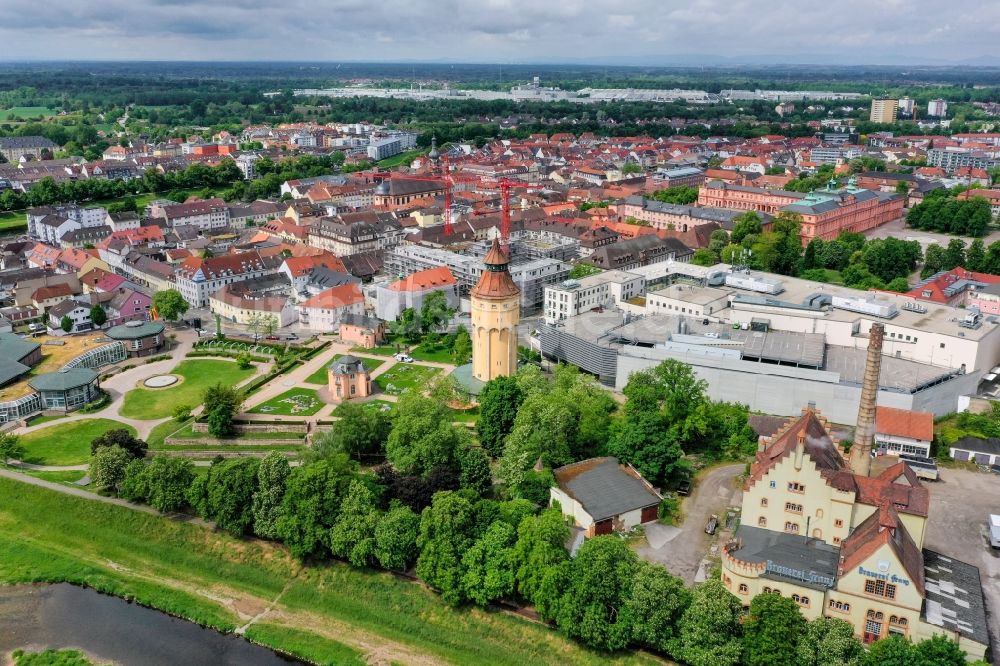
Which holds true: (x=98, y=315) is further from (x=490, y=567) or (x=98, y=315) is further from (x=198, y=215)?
(x=490, y=567)

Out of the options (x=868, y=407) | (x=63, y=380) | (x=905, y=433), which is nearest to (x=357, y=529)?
(x=868, y=407)

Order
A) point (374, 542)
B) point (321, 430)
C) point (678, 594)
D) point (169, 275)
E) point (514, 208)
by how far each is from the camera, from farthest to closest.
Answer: point (514, 208) → point (169, 275) → point (321, 430) → point (374, 542) → point (678, 594)

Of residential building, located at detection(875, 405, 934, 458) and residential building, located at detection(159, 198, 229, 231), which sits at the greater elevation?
residential building, located at detection(159, 198, 229, 231)

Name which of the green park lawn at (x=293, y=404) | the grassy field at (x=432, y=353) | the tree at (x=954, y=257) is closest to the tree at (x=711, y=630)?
the green park lawn at (x=293, y=404)

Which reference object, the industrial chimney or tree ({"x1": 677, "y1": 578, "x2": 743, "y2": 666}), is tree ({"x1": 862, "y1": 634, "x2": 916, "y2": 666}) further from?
the industrial chimney

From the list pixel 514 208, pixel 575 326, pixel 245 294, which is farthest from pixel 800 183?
pixel 245 294

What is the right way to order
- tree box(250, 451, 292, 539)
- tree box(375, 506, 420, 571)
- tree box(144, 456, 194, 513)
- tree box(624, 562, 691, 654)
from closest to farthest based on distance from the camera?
tree box(624, 562, 691, 654), tree box(375, 506, 420, 571), tree box(250, 451, 292, 539), tree box(144, 456, 194, 513)

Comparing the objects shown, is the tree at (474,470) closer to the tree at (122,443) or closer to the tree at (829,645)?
the tree at (829,645)

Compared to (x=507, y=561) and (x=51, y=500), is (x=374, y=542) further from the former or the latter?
(x=51, y=500)

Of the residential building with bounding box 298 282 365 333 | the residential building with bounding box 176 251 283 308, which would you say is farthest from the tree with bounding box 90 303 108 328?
the residential building with bounding box 298 282 365 333
